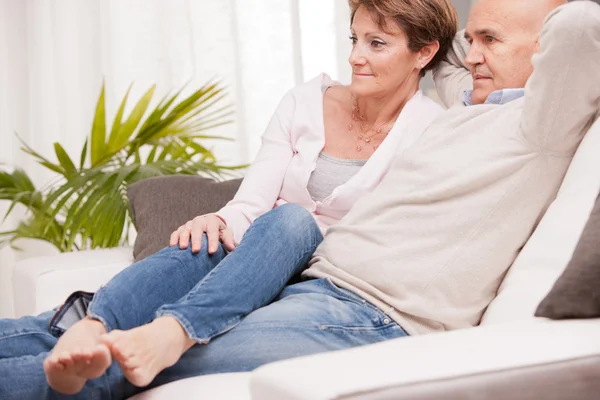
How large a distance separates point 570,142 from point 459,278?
1.06ft

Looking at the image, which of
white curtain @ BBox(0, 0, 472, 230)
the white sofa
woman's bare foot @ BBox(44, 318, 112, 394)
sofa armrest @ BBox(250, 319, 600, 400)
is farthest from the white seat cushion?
white curtain @ BBox(0, 0, 472, 230)

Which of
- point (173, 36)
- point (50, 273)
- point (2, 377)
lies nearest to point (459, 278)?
point (2, 377)

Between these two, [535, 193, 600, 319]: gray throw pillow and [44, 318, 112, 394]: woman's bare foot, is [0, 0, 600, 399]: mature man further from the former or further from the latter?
[535, 193, 600, 319]: gray throw pillow

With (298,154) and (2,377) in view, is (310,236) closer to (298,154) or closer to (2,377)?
(298,154)

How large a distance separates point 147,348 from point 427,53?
3.52ft

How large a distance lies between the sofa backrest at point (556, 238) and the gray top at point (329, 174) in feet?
1.69

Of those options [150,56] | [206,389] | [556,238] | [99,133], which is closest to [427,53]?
[556,238]

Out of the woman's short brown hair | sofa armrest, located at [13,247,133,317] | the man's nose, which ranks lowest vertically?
sofa armrest, located at [13,247,133,317]

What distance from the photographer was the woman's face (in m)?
1.94

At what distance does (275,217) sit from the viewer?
1.65 metres

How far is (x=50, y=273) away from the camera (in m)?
2.25

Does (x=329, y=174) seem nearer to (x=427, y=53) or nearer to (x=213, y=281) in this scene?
(x=427, y=53)

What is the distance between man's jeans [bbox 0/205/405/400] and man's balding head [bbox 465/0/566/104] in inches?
20.7

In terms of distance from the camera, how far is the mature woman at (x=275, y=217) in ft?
4.32
